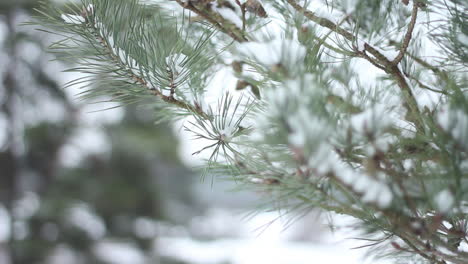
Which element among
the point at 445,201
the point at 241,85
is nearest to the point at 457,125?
the point at 445,201

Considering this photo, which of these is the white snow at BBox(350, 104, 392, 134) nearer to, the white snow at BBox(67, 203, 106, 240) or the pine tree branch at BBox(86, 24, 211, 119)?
the pine tree branch at BBox(86, 24, 211, 119)

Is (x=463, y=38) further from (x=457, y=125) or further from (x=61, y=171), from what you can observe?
(x=61, y=171)

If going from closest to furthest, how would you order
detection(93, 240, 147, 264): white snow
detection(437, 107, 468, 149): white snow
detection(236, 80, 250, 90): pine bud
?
1. detection(437, 107, 468, 149): white snow
2. detection(236, 80, 250, 90): pine bud
3. detection(93, 240, 147, 264): white snow

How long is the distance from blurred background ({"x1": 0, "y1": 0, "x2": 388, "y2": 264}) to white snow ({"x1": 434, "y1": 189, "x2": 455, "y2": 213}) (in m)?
1.75

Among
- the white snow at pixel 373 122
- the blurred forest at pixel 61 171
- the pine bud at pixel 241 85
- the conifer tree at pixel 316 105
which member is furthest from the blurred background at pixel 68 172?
the white snow at pixel 373 122

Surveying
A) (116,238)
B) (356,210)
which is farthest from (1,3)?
(356,210)

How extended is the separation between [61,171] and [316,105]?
2048mm

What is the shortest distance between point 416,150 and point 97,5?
0.34 metres

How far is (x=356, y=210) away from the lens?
38cm

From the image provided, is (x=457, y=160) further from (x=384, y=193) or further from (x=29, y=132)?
(x=29, y=132)

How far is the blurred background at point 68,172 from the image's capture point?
197 centimetres

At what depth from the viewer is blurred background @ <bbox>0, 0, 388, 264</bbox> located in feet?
6.46

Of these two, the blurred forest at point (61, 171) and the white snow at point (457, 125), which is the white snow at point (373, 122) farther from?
the blurred forest at point (61, 171)

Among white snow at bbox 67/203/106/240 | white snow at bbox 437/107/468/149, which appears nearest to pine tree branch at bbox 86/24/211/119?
white snow at bbox 437/107/468/149
